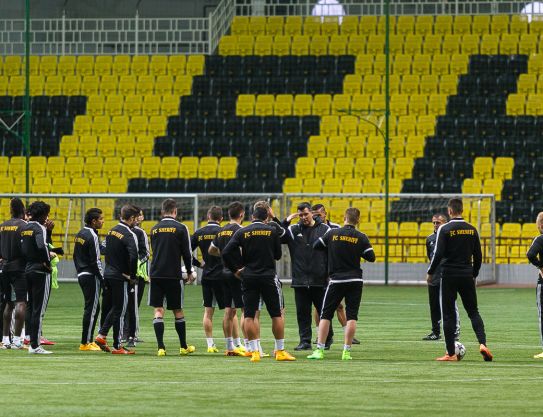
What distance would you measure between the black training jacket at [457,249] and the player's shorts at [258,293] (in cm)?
208

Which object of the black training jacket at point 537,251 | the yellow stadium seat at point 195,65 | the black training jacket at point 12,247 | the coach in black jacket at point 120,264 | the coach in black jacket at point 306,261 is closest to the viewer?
the black training jacket at point 537,251

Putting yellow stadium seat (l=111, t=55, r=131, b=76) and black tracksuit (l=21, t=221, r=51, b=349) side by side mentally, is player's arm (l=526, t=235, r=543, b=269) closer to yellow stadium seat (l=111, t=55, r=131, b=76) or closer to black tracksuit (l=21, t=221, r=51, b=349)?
black tracksuit (l=21, t=221, r=51, b=349)

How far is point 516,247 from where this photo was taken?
132 feet

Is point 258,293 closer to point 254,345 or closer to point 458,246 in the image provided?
point 254,345

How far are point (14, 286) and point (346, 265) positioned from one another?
198 inches

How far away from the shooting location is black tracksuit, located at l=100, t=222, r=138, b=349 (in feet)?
62.3

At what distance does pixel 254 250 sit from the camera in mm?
17672

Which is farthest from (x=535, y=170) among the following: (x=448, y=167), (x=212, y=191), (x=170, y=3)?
(x=170, y=3)

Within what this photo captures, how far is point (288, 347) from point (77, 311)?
9441mm

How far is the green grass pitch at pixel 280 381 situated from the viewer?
1257 centimetres

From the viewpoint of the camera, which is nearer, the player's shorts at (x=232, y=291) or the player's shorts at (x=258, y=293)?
the player's shorts at (x=258, y=293)

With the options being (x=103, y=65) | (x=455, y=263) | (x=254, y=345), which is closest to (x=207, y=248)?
(x=254, y=345)

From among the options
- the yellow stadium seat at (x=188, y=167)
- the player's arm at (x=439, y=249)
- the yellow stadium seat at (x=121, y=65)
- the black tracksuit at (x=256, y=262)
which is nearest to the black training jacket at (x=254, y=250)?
the black tracksuit at (x=256, y=262)

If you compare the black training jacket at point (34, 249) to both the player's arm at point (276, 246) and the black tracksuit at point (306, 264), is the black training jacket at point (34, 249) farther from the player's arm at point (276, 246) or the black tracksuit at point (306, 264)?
the black tracksuit at point (306, 264)
